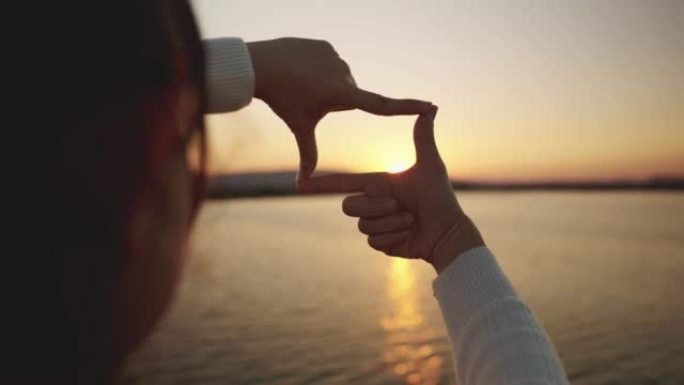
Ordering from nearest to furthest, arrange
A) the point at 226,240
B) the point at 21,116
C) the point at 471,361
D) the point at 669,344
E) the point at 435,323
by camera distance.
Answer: the point at 21,116 < the point at 471,361 < the point at 669,344 < the point at 435,323 < the point at 226,240

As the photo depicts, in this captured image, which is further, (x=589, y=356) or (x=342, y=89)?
(x=589, y=356)

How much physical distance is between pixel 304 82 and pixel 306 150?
20 centimetres

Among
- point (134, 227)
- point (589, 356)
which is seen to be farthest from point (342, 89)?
point (589, 356)

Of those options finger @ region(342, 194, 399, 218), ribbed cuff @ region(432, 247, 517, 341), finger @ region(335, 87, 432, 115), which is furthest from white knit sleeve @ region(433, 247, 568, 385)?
finger @ region(335, 87, 432, 115)

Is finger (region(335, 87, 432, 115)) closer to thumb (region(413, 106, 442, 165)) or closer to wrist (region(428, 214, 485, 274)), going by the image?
thumb (region(413, 106, 442, 165))

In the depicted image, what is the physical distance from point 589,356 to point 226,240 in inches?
1213

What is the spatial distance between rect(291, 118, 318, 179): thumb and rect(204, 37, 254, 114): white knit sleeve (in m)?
0.22

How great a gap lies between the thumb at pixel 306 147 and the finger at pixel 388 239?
29cm

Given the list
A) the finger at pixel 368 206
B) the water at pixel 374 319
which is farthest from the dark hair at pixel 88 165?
the finger at pixel 368 206

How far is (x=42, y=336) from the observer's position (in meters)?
0.78

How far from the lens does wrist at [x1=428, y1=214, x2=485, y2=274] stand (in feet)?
5.61

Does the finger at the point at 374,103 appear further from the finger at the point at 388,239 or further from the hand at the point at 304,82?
the finger at the point at 388,239

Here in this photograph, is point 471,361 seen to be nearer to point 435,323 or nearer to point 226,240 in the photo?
point 435,323

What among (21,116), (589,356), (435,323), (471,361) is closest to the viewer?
(21,116)
